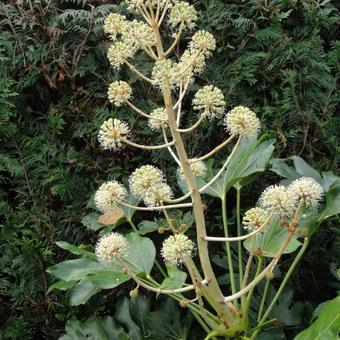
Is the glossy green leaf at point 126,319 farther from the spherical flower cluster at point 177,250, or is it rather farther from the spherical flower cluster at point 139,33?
the spherical flower cluster at point 139,33

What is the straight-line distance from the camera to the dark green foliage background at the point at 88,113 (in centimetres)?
227

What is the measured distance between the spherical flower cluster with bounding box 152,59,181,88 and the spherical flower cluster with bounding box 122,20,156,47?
0.30 ft

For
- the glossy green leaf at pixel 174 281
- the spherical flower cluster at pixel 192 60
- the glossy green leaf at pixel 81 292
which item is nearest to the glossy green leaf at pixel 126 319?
the glossy green leaf at pixel 81 292

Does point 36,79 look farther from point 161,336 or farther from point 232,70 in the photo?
point 161,336

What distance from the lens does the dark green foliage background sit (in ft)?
7.46

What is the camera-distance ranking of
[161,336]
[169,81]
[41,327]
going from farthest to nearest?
[41,327] → [161,336] → [169,81]

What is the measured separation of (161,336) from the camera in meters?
2.14

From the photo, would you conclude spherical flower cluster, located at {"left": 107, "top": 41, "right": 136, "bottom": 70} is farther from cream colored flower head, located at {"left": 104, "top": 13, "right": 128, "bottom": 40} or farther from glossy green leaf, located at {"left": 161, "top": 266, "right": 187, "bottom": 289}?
glossy green leaf, located at {"left": 161, "top": 266, "right": 187, "bottom": 289}

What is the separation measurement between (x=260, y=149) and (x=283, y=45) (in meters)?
0.48

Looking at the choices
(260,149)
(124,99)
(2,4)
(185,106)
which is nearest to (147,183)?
(124,99)

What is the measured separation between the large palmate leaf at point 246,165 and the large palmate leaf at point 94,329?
21.3 inches

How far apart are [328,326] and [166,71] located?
2.60 feet

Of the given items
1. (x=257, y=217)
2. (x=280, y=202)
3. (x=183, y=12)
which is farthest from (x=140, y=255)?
(x=183, y=12)

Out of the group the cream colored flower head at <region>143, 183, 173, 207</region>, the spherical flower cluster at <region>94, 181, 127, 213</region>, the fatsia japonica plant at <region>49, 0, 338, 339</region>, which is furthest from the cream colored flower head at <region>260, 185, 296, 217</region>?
the spherical flower cluster at <region>94, 181, 127, 213</region>
